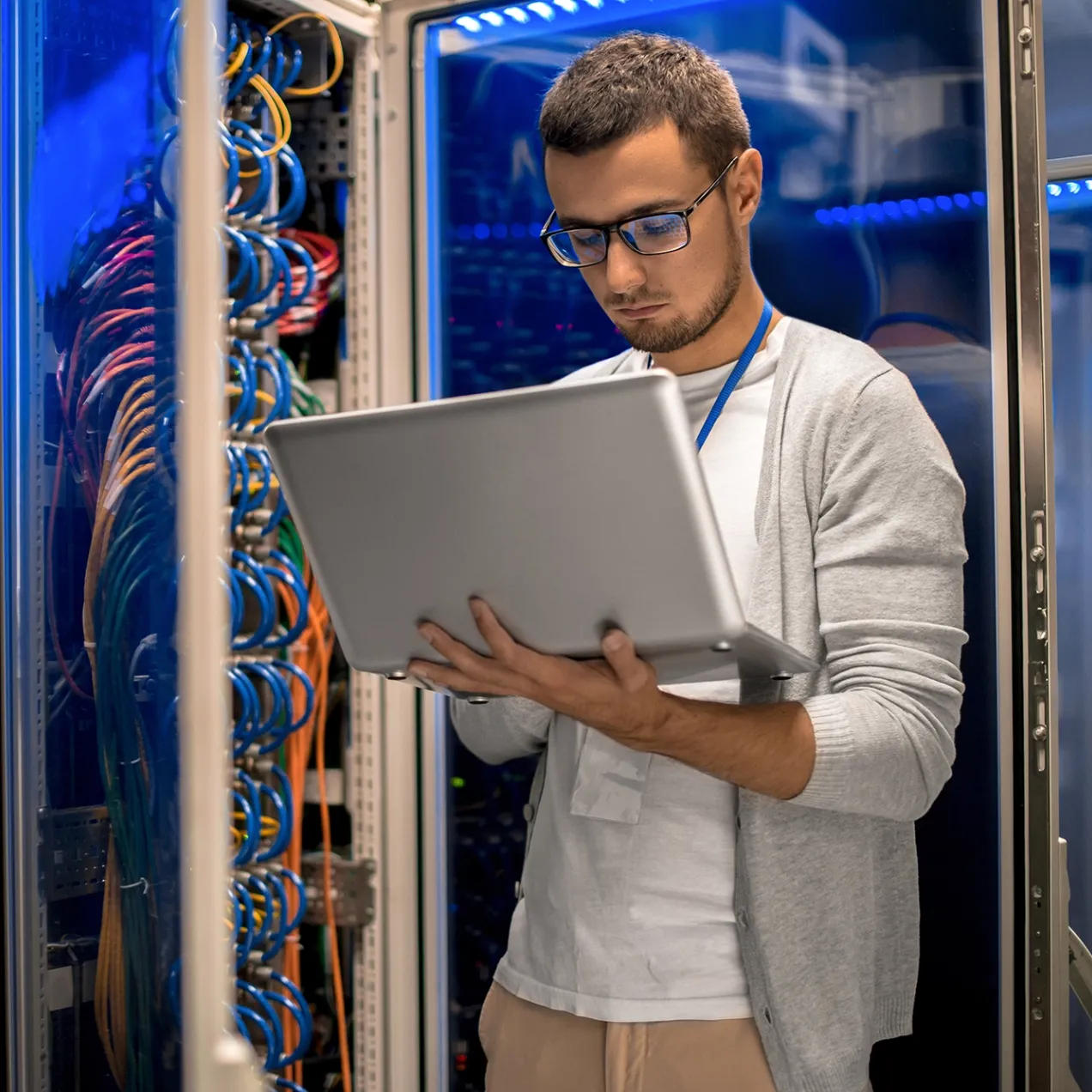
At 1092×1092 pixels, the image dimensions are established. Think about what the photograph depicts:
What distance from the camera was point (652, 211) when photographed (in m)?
1.51

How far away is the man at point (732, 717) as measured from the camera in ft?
4.38

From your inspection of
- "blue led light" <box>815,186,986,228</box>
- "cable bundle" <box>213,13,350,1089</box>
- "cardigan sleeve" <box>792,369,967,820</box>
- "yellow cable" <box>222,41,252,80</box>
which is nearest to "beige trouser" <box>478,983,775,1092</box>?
"cardigan sleeve" <box>792,369,967,820</box>

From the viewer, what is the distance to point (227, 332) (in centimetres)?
230

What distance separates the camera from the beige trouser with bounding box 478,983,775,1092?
141 cm

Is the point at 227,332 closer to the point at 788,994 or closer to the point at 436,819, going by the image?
the point at 436,819

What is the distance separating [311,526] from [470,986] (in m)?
1.43

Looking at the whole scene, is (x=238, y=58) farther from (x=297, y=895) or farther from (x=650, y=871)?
(x=650, y=871)

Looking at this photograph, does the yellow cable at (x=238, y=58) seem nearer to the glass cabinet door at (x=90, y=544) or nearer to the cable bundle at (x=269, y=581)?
the cable bundle at (x=269, y=581)

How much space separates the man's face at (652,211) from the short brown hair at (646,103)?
0.05ft

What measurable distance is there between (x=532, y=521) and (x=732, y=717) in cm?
33

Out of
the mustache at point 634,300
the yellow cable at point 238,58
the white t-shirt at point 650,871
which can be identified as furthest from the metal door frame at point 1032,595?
the yellow cable at point 238,58

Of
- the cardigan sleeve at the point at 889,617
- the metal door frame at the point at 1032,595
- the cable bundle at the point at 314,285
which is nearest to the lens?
the cardigan sleeve at the point at 889,617

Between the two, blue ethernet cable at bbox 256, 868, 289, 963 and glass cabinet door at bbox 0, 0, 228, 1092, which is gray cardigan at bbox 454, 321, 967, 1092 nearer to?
glass cabinet door at bbox 0, 0, 228, 1092

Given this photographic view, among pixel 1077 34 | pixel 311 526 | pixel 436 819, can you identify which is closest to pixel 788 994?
pixel 311 526
